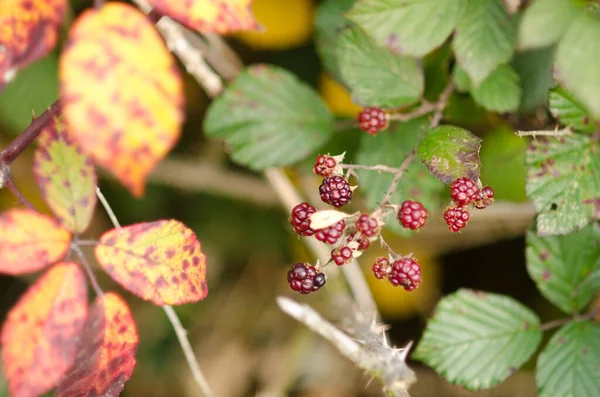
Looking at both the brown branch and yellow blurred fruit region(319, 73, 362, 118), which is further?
yellow blurred fruit region(319, 73, 362, 118)

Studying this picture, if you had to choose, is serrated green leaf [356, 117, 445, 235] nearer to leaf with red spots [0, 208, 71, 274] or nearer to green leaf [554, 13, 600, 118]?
green leaf [554, 13, 600, 118]

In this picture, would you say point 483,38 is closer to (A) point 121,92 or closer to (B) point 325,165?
(B) point 325,165

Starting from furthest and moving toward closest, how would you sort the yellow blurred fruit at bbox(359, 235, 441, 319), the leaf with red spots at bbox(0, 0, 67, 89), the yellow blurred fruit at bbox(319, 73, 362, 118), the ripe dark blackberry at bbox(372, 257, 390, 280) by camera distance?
the yellow blurred fruit at bbox(359, 235, 441, 319) → the yellow blurred fruit at bbox(319, 73, 362, 118) → the ripe dark blackberry at bbox(372, 257, 390, 280) → the leaf with red spots at bbox(0, 0, 67, 89)

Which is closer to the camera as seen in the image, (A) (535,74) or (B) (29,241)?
(B) (29,241)

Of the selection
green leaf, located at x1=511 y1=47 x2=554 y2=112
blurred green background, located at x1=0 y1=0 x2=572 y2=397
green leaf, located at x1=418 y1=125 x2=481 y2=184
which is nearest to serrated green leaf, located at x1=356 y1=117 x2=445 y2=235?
green leaf, located at x1=418 y1=125 x2=481 y2=184

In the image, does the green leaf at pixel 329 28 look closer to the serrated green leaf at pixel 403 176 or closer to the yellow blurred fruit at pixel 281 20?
the serrated green leaf at pixel 403 176

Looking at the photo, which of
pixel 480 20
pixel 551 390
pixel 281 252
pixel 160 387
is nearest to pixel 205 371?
pixel 160 387

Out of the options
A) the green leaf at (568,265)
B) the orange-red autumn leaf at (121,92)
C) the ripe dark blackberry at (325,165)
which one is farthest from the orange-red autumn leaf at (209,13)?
the green leaf at (568,265)

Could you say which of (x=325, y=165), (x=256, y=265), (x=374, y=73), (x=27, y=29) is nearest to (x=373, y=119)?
(x=374, y=73)
